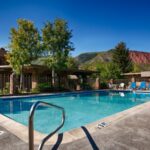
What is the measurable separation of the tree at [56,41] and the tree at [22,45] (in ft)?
4.88

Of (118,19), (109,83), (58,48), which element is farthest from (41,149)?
(109,83)

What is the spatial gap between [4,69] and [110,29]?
528 inches

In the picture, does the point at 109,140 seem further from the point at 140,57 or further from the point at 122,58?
the point at 140,57

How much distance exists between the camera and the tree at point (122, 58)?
44.5 metres

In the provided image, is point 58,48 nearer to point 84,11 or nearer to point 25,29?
point 25,29

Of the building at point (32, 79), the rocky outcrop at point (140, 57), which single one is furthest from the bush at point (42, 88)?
the rocky outcrop at point (140, 57)

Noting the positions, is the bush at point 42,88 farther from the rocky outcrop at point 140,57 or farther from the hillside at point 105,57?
the rocky outcrop at point 140,57

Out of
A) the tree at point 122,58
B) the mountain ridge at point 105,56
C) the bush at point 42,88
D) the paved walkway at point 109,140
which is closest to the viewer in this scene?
the paved walkway at point 109,140

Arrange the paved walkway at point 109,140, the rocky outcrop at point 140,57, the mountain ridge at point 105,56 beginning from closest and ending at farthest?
the paved walkway at point 109,140 < the mountain ridge at point 105,56 < the rocky outcrop at point 140,57

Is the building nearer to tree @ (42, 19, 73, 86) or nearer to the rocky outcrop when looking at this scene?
tree @ (42, 19, 73, 86)

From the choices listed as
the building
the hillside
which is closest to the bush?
the building

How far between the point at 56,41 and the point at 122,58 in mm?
29438

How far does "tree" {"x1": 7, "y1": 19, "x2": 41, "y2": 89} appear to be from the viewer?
17.2 m

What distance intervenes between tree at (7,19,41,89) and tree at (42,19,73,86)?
1.49 metres
